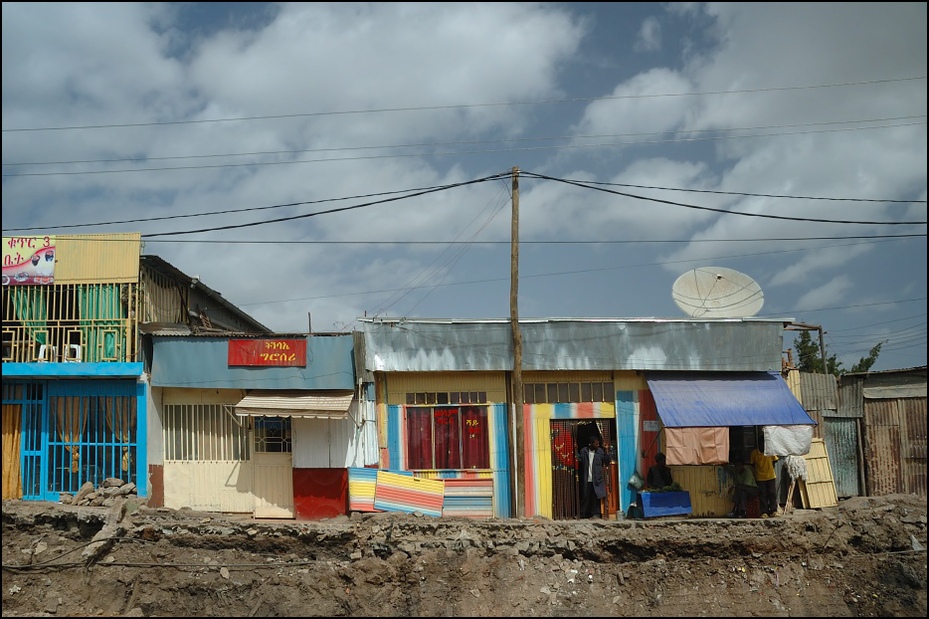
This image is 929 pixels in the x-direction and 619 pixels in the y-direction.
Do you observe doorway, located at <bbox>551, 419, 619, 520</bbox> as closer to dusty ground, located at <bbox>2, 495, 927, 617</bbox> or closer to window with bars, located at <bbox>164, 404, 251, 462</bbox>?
dusty ground, located at <bbox>2, 495, 927, 617</bbox>

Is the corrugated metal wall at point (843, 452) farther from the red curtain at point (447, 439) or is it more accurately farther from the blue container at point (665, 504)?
the red curtain at point (447, 439)

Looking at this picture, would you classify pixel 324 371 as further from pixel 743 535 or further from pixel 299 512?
pixel 743 535

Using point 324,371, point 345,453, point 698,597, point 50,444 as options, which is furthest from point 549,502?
point 50,444

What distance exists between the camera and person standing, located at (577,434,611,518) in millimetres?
15805

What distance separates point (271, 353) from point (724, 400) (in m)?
10.4

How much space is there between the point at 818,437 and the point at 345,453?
11.8 metres

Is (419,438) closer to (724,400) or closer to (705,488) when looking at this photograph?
(705,488)

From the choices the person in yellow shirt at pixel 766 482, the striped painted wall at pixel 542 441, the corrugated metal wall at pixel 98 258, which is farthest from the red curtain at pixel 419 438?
the person in yellow shirt at pixel 766 482

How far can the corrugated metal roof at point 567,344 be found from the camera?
1598 centimetres

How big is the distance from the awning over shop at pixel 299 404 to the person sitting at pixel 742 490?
29.9ft

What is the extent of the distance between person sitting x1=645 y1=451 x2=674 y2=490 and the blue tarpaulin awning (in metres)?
1.25

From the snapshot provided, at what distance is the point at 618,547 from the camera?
14547mm

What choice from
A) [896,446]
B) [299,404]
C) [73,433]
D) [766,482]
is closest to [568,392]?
[766,482]

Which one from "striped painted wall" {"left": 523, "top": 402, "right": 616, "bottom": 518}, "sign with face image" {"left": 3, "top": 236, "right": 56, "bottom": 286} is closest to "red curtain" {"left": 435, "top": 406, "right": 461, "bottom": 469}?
"striped painted wall" {"left": 523, "top": 402, "right": 616, "bottom": 518}
